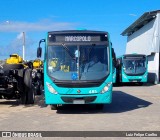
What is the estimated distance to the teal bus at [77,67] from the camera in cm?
1183

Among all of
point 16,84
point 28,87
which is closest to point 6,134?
point 16,84

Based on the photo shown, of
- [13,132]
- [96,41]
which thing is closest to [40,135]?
[13,132]

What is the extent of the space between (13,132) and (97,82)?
4.01 meters

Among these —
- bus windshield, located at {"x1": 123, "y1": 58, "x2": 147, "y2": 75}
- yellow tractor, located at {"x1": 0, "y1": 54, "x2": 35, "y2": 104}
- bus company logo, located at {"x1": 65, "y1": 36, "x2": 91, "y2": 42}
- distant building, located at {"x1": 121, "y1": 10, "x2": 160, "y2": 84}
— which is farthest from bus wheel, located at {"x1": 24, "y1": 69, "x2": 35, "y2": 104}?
distant building, located at {"x1": 121, "y1": 10, "x2": 160, "y2": 84}

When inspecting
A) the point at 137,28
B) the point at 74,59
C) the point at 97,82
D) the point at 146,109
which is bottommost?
the point at 146,109

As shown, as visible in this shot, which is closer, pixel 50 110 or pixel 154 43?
pixel 50 110

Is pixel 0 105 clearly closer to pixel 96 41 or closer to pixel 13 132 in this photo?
pixel 96 41

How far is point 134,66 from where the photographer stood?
29.2 metres

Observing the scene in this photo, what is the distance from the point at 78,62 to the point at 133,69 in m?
17.5

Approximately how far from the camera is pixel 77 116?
11445mm

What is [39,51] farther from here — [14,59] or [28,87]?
[14,59]

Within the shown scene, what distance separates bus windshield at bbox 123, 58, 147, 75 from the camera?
29.0 metres

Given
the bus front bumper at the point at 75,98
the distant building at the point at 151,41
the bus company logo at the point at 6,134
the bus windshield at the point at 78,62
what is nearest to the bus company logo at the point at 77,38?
the bus windshield at the point at 78,62

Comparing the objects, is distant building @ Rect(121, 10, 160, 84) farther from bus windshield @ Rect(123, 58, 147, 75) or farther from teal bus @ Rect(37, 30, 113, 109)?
teal bus @ Rect(37, 30, 113, 109)
